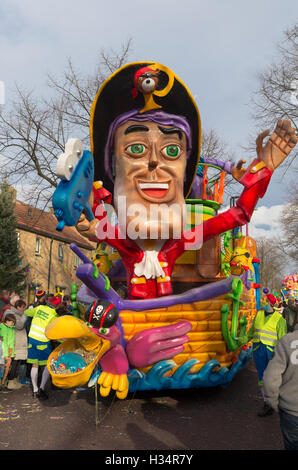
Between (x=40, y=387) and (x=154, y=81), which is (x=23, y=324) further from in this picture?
(x=154, y=81)

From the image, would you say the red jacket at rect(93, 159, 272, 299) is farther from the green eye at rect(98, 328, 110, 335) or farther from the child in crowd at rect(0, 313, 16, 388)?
the child in crowd at rect(0, 313, 16, 388)

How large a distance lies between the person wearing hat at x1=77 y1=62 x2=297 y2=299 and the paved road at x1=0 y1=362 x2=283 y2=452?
1492 millimetres

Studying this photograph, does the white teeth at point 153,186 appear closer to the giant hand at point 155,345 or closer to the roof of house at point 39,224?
the giant hand at point 155,345

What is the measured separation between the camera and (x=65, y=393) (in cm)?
627

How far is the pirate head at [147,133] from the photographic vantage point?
5371mm

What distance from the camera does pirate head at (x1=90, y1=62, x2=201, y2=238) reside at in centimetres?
537

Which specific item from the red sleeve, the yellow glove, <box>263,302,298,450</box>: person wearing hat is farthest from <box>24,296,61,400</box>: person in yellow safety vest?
<box>263,302,298,450</box>: person wearing hat

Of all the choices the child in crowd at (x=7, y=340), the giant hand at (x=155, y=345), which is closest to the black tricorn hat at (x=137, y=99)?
the giant hand at (x=155, y=345)

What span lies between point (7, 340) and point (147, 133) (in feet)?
12.9

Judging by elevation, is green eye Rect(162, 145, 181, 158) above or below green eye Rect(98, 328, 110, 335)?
above

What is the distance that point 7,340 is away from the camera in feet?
21.6

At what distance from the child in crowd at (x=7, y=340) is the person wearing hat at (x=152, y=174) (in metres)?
2.38

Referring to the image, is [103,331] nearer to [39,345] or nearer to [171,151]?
[39,345]

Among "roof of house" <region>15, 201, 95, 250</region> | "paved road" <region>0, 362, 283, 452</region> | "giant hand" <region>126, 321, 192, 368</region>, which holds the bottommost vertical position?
"paved road" <region>0, 362, 283, 452</region>
